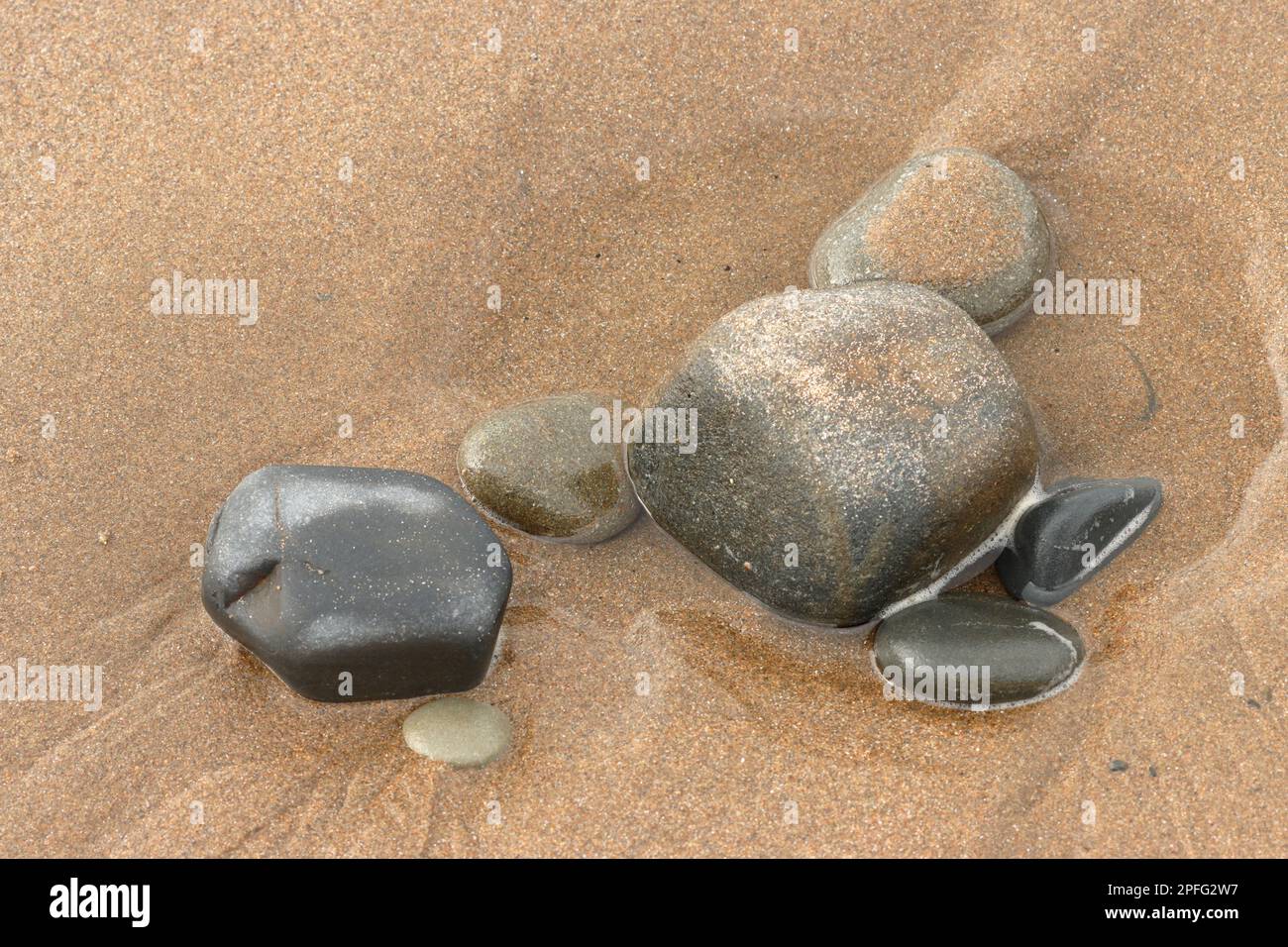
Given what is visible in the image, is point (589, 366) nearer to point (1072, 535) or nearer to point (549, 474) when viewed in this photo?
point (549, 474)

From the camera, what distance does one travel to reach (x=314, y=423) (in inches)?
127

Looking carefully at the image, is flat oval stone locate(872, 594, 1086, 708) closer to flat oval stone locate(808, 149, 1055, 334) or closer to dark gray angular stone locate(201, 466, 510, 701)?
flat oval stone locate(808, 149, 1055, 334)

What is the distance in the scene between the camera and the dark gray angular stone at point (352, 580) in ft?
8.80

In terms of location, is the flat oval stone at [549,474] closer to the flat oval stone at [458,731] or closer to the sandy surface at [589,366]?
the sandy surface at [589,366]

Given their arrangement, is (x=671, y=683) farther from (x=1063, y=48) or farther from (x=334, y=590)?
(x=1063, y=48)

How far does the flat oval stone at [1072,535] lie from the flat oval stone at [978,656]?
0.13 metres

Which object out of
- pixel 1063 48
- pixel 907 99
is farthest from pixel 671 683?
pixel 1063 48

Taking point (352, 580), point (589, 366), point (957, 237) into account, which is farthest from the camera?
point (589, 366)

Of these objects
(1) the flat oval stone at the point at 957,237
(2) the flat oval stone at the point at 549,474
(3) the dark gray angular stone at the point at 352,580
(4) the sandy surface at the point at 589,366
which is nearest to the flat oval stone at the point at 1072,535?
(4) the sandy surface at the point at 589,366

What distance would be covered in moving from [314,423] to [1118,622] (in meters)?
2.45

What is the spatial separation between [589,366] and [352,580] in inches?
41.6

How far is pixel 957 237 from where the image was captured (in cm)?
320

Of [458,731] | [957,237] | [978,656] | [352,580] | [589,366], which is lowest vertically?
[458,731]

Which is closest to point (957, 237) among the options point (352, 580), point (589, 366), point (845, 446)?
point (845, 446)
